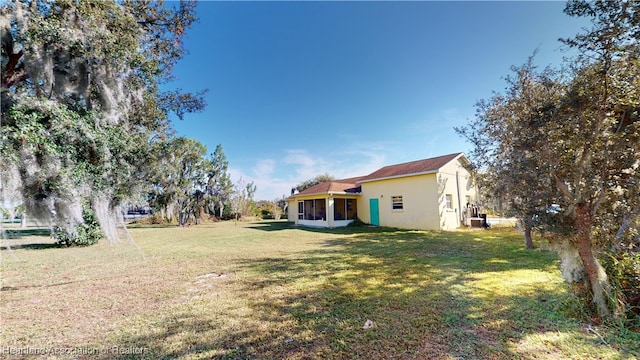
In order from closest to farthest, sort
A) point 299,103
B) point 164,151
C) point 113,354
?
point 113,354 → point 164,151 → point 299,103

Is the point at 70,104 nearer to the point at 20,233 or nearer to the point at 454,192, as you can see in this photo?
the point at 20,233

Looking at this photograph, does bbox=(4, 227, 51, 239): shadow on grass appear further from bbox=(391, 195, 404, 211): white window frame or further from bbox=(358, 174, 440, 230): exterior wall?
bbox=(391, 195, 404, 211): white window frame

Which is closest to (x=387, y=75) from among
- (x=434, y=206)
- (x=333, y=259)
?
(x=434, y=206)

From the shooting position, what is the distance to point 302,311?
3.81 metres

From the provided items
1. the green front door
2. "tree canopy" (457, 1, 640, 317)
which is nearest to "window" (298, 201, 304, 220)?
the green front door

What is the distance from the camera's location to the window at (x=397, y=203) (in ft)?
51.2

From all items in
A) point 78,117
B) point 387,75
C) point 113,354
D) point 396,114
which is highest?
point 387,75

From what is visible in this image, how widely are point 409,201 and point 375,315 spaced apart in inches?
489

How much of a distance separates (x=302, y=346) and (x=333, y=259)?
455 cm

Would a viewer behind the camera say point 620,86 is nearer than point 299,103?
Yes

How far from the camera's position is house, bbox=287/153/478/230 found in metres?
14.2

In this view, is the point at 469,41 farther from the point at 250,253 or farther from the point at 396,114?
the point at 250,253

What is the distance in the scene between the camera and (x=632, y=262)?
316 cm

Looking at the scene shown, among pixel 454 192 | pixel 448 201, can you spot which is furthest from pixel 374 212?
pixel 454 192
